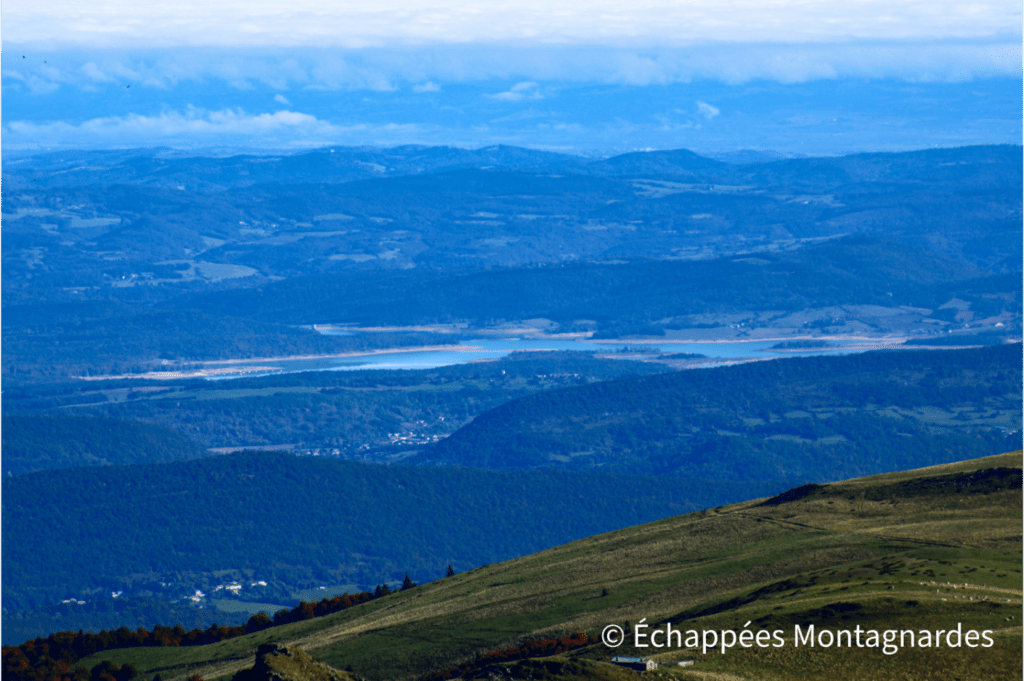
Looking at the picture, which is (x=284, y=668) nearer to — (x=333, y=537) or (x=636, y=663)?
(x=636, y=663)

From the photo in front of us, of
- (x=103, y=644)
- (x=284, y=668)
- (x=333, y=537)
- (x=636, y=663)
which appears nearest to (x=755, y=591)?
(x=636, y=663)

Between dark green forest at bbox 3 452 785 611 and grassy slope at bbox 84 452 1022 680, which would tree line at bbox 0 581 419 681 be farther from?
dark green forest at bbox 3 452 785 611

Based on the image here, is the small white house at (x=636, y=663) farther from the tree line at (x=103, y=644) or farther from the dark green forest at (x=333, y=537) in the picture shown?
the dark green forest at (x=333, y=537)

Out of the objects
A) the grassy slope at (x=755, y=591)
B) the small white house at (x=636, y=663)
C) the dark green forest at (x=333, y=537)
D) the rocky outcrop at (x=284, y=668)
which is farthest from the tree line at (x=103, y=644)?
the dark green forest at (x=333, y=537)

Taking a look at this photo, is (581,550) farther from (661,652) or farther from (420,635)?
(661,652)

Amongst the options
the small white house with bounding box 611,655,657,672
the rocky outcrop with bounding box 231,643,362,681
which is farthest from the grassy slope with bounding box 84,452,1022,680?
the rocky outcrop with bounding box 231,643,362,681

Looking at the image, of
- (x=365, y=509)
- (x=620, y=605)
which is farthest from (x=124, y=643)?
(x=365, y=509)
